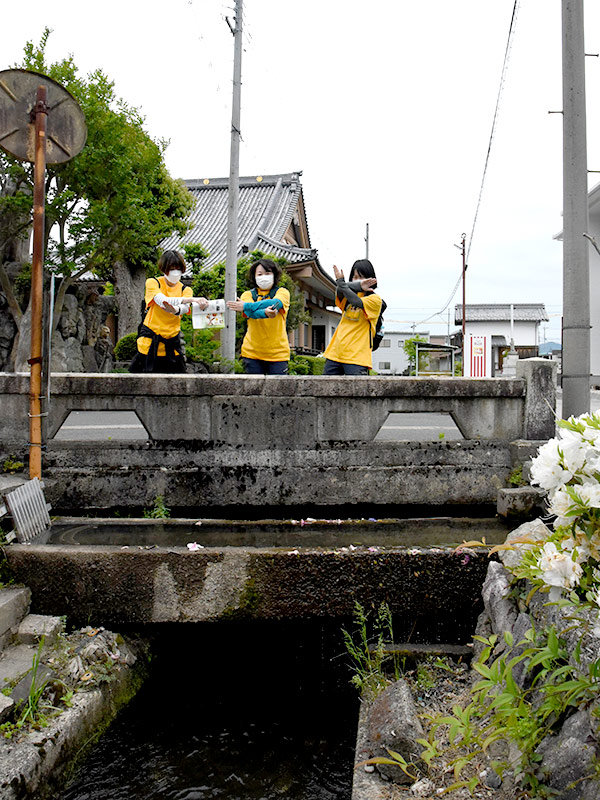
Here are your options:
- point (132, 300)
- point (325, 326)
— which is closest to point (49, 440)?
point (132, 300)

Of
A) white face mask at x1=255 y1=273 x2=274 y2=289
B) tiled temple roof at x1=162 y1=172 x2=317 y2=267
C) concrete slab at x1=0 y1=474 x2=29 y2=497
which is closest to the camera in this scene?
concrete slab at x1=0 y1=474 x2=29 y2=497

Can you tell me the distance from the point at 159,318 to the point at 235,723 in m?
3.67

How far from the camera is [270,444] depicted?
5328mm

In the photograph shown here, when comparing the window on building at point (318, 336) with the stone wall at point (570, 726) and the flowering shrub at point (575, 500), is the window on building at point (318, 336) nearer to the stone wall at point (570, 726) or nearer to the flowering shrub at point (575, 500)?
the stone wall at point (570, 726)

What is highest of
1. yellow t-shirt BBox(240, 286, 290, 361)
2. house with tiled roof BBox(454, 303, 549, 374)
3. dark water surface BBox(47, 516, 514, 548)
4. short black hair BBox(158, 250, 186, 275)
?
house with tiled roof BBox(454, 303, 549, 374)

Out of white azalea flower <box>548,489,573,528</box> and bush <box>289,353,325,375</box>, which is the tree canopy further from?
white azalea flower <box>548,489,573,528</box>

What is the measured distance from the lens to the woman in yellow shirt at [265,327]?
5.93 metres

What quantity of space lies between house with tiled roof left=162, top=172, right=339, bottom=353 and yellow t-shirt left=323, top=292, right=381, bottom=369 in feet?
56.2

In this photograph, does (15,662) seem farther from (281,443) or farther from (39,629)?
(281,443)

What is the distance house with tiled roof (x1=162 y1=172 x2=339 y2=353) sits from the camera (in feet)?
79.8

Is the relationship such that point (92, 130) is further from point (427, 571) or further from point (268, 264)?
point (427, 571)

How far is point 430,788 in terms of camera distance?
258 cm

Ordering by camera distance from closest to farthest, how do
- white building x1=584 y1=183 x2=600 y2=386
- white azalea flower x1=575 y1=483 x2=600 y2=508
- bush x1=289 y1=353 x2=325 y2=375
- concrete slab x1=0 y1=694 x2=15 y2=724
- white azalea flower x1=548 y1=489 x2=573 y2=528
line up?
1. white azalea flower x1=575 y1=483 x2=600 y2=508
2. white azalea flower x1=548 y1=489 x2=573 y2=528
3. concrete slab x1=0 y1=694 x2=15 y2=724
4. bush x1=289 y1=353 x2=325 y2=375
5. white building x1=584 y1=183 x2=600 y2=386

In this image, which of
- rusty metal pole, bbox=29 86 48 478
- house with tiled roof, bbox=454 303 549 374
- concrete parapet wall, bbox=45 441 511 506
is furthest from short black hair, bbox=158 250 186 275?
house with tiled roof, bbox=454 303 549 374
